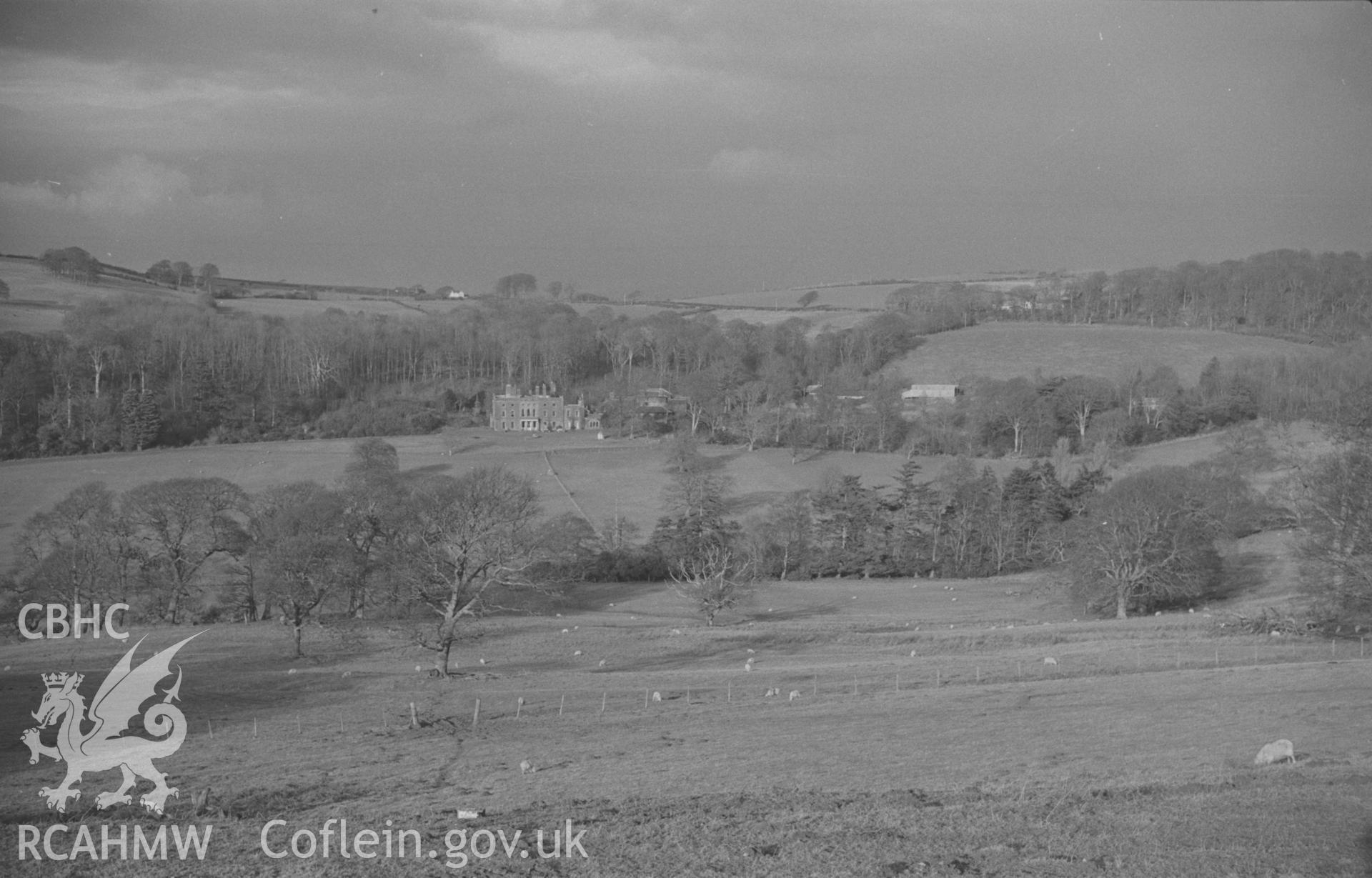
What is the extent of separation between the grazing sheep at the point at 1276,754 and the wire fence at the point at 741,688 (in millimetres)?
11097

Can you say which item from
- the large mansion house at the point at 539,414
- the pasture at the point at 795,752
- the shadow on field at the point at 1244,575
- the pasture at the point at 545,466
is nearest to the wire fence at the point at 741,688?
the pasture at the point at 795,752

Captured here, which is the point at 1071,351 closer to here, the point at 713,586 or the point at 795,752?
the point at 713,586

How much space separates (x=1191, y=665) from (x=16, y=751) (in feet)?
106

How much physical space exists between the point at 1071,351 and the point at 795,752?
376 ft

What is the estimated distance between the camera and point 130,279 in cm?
13900

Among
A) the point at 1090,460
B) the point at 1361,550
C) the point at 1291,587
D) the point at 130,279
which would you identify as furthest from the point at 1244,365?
the point at 130,279

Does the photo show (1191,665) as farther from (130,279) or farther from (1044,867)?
(130,279)

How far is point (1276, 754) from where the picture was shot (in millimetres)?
19406

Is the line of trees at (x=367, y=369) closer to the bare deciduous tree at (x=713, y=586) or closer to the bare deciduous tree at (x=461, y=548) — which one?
the bare deciduous tree at (x=713, y=586)

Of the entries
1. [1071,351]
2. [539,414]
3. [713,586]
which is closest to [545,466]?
[539,414]

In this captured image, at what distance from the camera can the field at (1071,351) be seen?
114 meters

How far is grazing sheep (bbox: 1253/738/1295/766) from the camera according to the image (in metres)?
19.3

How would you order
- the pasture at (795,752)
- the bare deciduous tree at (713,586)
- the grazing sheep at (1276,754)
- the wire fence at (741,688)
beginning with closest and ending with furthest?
the pasture at (795,752)
the grazing sheep at (1276,754)
the wire fence at (741,688)
the bare deciduous tree at (713,586)

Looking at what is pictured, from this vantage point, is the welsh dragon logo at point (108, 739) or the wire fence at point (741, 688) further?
the wire fence at point (741, 688)
